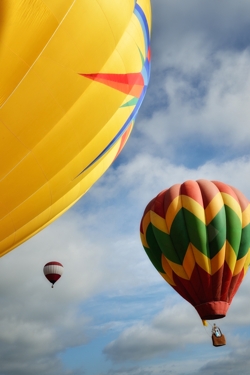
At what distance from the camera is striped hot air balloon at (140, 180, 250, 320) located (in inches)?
493

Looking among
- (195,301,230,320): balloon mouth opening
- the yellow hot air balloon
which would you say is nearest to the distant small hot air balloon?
(195,301,230,320): balloon mouth opening

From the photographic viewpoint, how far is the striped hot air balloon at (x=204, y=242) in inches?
493

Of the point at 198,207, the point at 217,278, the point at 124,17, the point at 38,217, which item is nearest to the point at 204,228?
the point at 198,207

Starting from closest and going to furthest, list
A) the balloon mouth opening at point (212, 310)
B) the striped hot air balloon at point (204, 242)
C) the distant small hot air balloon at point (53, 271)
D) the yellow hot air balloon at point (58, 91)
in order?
1. the yellow hot air balloon at point (58, 91)
2. the balloon mouth opening at point (212, 310)
3. the striped hot air balloon at point (204, 242)
4. the distant small hot air balloon at point (53, 271)

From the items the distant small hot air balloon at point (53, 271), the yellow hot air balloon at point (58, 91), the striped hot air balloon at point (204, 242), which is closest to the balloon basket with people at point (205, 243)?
the striped hot air balloon at point (204, 242)

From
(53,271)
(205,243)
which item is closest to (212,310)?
(205,243)

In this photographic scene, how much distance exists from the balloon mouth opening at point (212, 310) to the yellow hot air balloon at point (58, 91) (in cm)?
666

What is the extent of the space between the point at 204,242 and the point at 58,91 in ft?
25.4

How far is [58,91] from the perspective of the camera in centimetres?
595

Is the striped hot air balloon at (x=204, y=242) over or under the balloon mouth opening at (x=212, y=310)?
over

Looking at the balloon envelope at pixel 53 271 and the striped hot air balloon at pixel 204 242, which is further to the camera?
the balloon envelope at pixel 53 271

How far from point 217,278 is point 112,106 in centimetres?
740

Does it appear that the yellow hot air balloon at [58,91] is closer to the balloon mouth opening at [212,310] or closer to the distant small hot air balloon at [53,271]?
the balloon mouth opening at [212,310]

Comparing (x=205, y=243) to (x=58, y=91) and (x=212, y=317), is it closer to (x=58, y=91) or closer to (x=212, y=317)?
(x=212, y=317)
